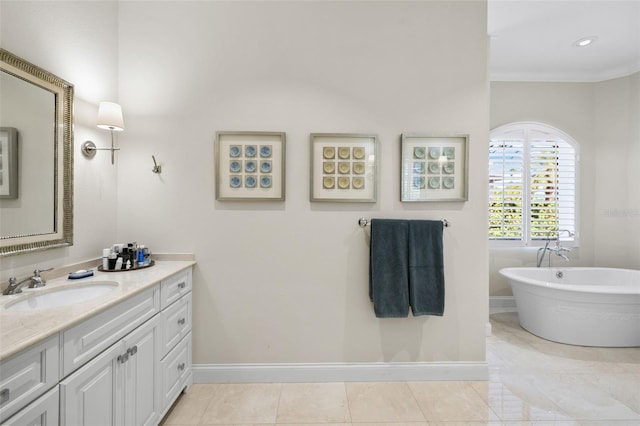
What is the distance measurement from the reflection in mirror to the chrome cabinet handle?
812mm

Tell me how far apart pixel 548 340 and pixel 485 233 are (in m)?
1.48

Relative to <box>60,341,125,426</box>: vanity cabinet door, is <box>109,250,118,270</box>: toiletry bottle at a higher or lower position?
higher

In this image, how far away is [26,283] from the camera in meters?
1.37

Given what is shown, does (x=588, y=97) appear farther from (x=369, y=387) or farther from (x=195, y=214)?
(x=195, y=214)

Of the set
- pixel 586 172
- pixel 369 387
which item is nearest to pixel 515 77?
pixel 586 172

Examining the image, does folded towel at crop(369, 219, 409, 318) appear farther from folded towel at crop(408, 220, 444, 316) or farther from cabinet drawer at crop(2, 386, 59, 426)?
cabinet drawer at crop(2, 386, 59, 426)

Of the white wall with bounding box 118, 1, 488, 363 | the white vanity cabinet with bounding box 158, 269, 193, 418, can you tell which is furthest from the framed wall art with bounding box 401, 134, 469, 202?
the white vanity cabinet with bounding box 158, 269, 193, 418

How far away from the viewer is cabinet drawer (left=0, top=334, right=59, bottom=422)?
0.80 metres

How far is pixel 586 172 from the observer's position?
3447mm

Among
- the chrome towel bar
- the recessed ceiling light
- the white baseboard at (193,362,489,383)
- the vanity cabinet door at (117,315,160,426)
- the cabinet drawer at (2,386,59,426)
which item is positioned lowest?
the white baseboard at (193,362,489,383)

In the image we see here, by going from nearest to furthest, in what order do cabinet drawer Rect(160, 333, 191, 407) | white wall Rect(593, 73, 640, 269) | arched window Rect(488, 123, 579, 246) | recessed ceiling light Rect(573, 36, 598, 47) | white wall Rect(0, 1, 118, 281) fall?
white wall Rect(0, 1, 118, 281) → cabinet drawer Rect(160, 333, 191, 407) → recessed ceiling light Rect(573, 36, 598, 47) → white wall Rect(593, 73, 640, 269) → arched window Rect(488, 123, 579, 246)

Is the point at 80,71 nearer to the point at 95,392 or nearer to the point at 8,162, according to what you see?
the point at 8,162

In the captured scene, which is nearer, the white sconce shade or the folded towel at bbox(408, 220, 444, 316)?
the white sconce shade

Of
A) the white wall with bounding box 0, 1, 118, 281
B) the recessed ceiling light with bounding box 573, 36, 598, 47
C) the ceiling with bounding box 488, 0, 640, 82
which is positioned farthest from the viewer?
the recessed ceiling light with bounding box 573, 36, 598, 47
